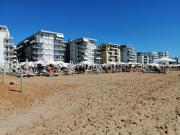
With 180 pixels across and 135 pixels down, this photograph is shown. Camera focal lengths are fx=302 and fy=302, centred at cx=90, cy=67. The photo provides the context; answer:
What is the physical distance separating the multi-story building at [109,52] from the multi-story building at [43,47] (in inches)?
949

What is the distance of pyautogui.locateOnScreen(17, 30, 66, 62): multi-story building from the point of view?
97875mm

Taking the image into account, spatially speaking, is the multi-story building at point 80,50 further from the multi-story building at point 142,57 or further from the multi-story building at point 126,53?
the multi-story building at point 142,57

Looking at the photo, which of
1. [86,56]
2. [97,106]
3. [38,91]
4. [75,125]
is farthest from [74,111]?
[86,56]

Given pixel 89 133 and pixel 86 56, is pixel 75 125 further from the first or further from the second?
pixel 86 56

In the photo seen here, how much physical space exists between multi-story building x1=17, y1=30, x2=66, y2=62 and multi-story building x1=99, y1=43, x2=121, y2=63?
2410 cm

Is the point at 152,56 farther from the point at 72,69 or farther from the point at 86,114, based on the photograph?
the point at 86,114

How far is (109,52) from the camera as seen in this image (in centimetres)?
13025

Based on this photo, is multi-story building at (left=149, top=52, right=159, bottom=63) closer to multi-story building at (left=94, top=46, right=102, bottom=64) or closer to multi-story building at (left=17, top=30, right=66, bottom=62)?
multi-story building at (left=94, top=46, right=102, bottom=64)

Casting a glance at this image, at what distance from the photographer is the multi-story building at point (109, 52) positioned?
419 ft

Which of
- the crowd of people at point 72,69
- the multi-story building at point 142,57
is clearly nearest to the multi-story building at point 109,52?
the multi-story building at point 142,57

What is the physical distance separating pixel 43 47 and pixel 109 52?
38532 mm

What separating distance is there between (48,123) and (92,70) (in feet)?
119

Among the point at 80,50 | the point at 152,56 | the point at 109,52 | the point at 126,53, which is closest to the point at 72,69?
the point at 80,50

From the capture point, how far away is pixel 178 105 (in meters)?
12.1
